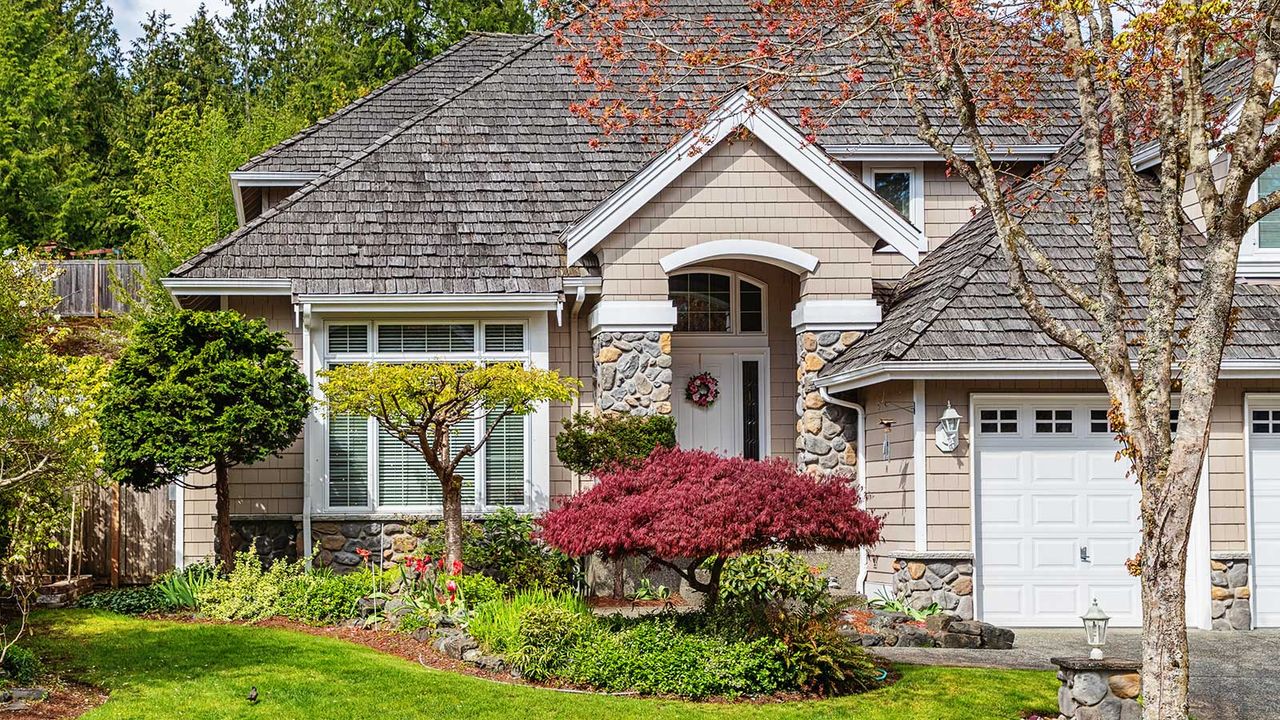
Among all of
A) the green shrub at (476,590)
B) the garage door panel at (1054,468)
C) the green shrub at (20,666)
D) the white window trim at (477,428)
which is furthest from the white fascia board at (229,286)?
the garage door panel at (1054,468)

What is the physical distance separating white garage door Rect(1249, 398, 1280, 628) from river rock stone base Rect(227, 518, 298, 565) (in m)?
10.3

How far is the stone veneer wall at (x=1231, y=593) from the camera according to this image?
13562 mm

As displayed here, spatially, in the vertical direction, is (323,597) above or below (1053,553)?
below

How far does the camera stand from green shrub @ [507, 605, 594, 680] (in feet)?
33.3

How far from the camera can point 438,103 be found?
56.4 ft

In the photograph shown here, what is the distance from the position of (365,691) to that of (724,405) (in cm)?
778

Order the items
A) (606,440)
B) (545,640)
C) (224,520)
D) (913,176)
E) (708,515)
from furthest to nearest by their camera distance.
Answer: (913,176), (606,440), (224,520), (545,640), (708,515)

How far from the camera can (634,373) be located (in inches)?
583

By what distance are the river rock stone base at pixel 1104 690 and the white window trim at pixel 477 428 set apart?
7308mm

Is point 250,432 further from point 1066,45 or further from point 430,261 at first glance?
point 1066,45

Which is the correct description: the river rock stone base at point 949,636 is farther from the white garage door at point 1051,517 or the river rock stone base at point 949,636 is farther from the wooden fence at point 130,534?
the wooden fence at point 130,534

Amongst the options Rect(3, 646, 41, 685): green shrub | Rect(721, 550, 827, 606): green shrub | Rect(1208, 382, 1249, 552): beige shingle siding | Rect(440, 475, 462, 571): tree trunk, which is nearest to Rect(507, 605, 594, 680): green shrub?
Rect(721, 550, 827, 606): green shrub

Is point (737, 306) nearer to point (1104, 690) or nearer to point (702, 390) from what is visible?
point (702, 390)

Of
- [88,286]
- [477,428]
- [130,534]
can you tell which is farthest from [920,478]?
[88,286]
